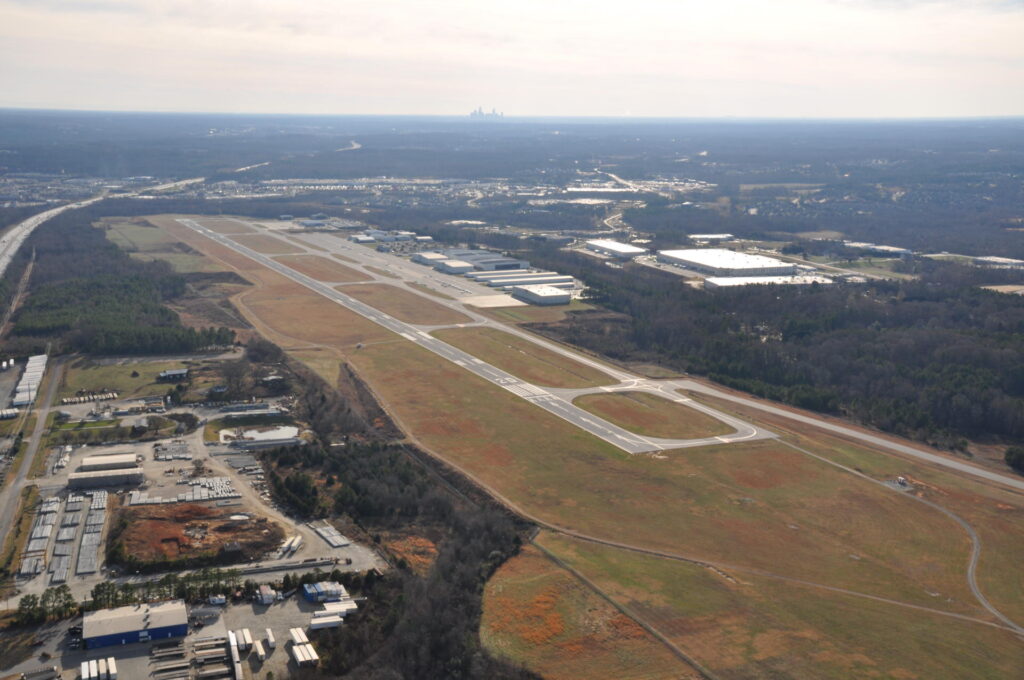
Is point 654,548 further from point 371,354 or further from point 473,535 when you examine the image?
point 371,354

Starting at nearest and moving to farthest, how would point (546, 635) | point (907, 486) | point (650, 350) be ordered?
point (546, 635), point (907, 486), point (650, 350)

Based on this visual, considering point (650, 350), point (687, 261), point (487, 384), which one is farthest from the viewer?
point (687, 261)

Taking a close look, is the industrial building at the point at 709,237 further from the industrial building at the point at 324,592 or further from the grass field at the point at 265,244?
the industrial building at the point at 324,592

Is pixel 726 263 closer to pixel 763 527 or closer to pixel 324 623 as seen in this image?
pixel 763 527

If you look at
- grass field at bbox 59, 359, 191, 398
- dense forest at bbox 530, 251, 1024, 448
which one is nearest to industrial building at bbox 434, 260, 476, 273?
dense forest at bbox 530, 251, 1024, 448

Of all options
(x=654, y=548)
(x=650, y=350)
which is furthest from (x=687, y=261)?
(x=654, y=548)

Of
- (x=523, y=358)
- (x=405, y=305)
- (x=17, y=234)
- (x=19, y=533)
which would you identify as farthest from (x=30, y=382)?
(x=17, y=234)
